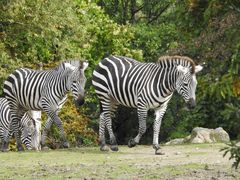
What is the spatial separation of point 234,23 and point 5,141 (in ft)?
38.1

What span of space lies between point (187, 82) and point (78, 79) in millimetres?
2845

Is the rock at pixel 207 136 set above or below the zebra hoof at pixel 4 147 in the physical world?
above

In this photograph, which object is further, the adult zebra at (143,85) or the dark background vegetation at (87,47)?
the dark background vegetation at (87,47)

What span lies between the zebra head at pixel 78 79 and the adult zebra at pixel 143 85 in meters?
0.40

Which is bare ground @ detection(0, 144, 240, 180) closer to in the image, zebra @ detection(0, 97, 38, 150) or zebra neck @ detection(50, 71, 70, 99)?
zebra neck @ detection(50, 71, 70, 99)

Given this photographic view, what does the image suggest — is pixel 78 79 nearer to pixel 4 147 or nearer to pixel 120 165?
pixel 4 147

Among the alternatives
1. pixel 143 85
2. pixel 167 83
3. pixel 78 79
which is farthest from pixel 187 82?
pixel 78 79

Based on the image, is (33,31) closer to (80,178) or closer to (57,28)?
(57,28)

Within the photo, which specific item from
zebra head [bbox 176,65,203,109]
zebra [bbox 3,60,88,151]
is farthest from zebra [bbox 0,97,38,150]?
zebra head [bbox 176,65,203,109]

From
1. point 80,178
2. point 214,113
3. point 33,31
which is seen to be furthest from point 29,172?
point 214,113

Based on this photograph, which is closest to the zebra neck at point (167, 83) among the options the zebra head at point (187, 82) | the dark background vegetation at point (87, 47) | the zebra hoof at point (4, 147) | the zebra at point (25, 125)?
the zebra head at point (187, 82)

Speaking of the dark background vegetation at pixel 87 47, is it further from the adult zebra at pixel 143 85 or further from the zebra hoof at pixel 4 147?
the zebra hoof at pixel 4 147

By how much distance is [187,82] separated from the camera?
17.7m

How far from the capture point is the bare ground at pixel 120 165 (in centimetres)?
1305
